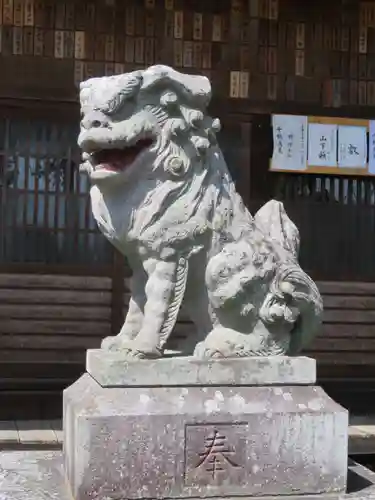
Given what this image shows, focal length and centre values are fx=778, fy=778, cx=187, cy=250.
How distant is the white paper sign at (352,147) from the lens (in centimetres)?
687

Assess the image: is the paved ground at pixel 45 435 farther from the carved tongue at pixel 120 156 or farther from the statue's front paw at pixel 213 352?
the carved tongue at pixel 120 156

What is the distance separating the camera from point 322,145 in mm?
6840

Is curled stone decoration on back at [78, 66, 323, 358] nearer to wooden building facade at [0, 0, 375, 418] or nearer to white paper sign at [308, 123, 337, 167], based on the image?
wooden building facade at [0, 0, 375, 418]

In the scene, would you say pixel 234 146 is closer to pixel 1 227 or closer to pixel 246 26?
pixel 246 26

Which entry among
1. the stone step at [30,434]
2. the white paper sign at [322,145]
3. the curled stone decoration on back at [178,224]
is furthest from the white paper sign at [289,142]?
the curled stone decoration on back at [178,224]

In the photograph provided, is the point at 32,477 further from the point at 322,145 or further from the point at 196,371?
the point at 322,145

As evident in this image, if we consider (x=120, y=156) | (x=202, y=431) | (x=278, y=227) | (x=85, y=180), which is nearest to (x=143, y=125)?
(x=120, y=156)

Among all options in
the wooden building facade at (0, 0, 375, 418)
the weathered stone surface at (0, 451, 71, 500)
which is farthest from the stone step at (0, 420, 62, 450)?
the weathered stone surface at (0, 451, 71, 500)

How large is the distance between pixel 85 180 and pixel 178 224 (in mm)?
3561

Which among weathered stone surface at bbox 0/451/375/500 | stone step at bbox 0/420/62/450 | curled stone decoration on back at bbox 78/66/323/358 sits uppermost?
curled stone decoration on back at bbox 78/66/323/358

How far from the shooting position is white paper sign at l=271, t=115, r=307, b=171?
6789 millimetres

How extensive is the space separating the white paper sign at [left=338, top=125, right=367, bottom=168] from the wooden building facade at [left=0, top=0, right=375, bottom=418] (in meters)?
0.16

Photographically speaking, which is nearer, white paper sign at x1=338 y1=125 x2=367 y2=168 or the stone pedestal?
the stone pedestal

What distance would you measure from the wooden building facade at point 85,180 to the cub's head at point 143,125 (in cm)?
336
